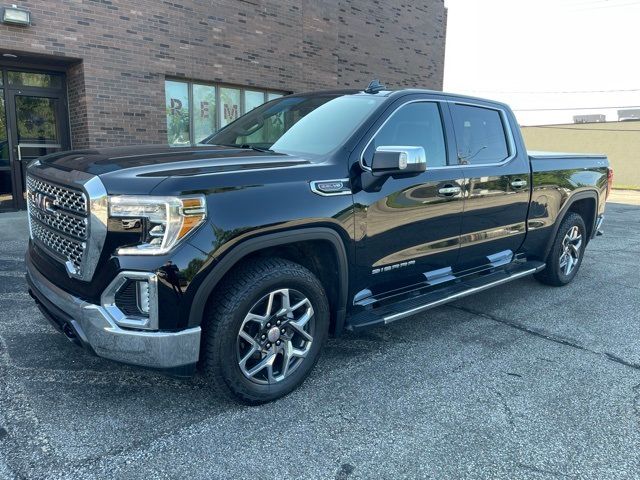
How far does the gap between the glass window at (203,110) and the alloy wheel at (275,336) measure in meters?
8.46

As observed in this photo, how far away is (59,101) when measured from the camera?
968 centimetres

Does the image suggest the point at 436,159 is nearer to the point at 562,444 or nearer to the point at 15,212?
the point at 562,444

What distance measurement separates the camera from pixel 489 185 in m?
4.32

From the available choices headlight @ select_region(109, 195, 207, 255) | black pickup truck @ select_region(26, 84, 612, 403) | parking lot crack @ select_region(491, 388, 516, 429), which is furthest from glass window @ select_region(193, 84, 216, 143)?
parking lot crack @ select_region(491, 388, 516, 429)

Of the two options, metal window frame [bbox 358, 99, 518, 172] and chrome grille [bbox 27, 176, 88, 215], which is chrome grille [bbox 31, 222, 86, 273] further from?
metal window frame [bbox 358, 99, 518, 172]

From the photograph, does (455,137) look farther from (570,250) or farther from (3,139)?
(3,139)

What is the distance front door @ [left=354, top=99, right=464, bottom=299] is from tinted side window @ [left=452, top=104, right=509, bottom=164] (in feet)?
0.67

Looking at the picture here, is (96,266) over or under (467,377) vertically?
over

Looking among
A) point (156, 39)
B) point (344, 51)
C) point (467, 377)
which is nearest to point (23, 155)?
point (156, 39)

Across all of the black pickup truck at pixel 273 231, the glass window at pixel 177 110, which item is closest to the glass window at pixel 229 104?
the glass window at pixel 177 110

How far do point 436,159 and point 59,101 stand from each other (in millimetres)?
8555

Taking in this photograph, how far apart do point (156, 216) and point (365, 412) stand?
1.65 m

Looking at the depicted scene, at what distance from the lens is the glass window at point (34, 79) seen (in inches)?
365

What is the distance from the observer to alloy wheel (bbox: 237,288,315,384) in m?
2.90
